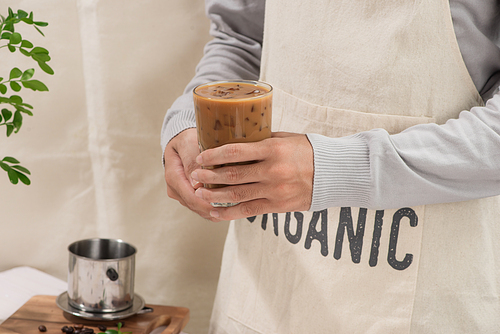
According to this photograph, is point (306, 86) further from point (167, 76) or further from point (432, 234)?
point (167, 76)

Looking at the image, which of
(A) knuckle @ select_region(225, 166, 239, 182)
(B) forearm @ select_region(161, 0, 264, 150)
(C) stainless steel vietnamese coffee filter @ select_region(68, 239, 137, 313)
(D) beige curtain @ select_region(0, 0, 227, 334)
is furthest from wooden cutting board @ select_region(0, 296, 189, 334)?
(A) knuckle @ select_region(225, 166, 239, 182)

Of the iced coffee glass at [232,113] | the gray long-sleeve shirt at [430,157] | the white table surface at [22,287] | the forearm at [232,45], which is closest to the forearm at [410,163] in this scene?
the gray long-sleeve shirt at [430,157]

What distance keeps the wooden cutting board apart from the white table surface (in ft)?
0.18

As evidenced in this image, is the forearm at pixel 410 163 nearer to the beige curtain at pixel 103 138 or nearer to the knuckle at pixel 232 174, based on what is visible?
the knuckle at pixel 232 174

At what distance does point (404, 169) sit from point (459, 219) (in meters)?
0.19

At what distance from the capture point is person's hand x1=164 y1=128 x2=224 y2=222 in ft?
2.83

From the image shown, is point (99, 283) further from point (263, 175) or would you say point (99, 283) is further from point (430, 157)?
point (430, 157)

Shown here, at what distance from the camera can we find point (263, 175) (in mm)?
686

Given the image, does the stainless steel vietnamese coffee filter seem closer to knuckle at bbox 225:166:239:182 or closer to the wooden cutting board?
the wooden cutting board

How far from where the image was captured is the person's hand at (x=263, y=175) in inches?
26.4

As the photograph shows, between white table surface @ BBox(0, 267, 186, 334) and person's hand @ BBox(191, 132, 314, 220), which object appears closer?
person's hand @ BBox(191, 132, 314, 220)

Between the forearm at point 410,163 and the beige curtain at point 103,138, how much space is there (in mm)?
840

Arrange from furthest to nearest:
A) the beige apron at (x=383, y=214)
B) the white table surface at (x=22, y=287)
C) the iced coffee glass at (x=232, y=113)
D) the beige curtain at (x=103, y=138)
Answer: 1. the beige curtain at (x=103, y=138)
2. the white table surface at (x=22, y=287)
3. the beige apron at (x=383, y=214)
4. the iced coffee glass at (x=232, y=113)

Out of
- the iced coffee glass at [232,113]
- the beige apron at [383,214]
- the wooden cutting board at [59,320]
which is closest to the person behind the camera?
the iced coffee glass at [232,113]
